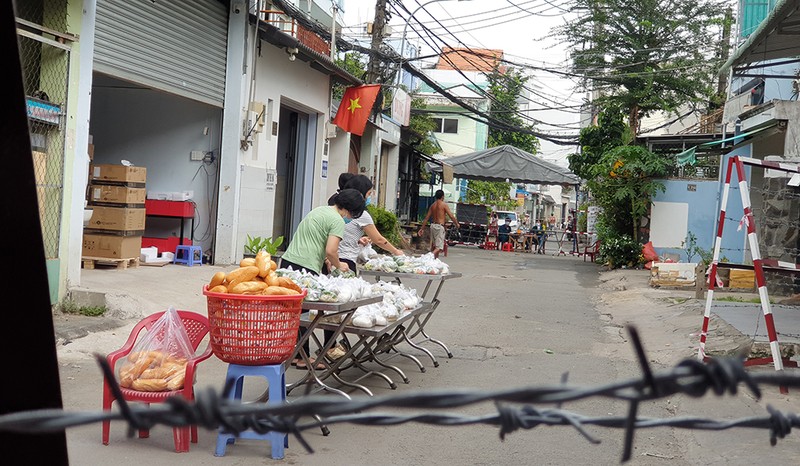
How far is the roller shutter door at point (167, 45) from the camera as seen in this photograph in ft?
37.4

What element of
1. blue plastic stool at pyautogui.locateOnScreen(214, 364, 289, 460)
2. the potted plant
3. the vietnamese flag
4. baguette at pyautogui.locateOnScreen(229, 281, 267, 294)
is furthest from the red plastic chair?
the vietnamese flag

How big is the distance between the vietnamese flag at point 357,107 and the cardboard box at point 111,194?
8307 millimetres

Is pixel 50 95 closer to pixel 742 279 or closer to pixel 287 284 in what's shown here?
pixel 287 284

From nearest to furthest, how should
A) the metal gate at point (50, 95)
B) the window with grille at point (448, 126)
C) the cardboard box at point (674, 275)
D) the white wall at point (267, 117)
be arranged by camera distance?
the metal gate at point (50, 95), the white wall at point (267, 117), the cardboard box at point (674, 275), the window with grille at point (448, 126)

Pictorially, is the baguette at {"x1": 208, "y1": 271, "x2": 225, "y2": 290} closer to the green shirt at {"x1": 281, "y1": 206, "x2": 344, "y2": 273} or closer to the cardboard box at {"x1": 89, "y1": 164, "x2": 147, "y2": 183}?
the green shirt at {"x1": 281, "y1": 206, "x2": 344, "y2": 273}

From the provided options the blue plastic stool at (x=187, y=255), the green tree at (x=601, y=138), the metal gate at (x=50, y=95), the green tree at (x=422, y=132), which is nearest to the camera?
the metal gate at (x=50, y=95)

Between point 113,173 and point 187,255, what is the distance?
2.25 m

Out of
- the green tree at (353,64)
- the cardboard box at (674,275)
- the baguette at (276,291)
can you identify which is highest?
the green tree at (353,64)

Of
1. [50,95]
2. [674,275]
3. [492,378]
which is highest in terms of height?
[50,95]

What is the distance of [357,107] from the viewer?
792 inches

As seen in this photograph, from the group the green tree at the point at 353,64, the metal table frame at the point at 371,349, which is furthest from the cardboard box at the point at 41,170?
the green tree at the point at 353,64

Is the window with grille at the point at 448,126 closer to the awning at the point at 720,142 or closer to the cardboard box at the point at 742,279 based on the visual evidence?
the awning at the point at 720,142

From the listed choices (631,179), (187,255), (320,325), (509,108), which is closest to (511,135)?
(509,108)

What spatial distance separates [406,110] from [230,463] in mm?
20435
